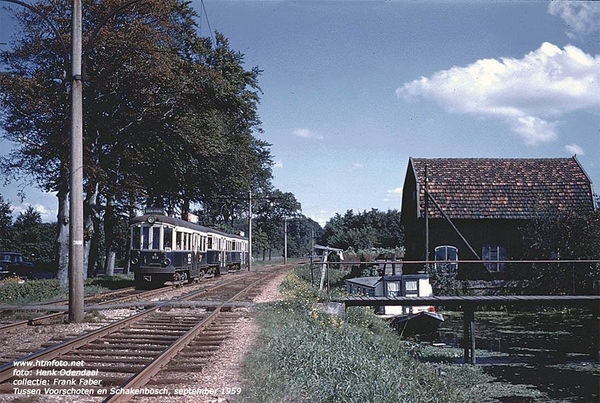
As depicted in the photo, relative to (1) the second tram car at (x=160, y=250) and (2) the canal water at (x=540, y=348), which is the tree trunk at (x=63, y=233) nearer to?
(1) the second tram car at (x=160, y=250)

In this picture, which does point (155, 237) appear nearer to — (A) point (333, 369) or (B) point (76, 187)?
(B) point (76, 187)

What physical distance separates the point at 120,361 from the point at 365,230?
203 ft

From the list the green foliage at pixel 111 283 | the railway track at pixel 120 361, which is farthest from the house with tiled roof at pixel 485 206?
the railway track at pixel 120 361

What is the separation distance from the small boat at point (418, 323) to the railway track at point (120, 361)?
25.9 ft

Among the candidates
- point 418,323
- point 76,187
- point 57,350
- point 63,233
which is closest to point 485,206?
point 418,323

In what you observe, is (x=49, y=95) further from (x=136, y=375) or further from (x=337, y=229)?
(x=337, y=229)

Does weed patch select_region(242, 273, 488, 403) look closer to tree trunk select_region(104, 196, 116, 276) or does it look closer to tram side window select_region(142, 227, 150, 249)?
tram side window select_region(142, 227, 150, 249)

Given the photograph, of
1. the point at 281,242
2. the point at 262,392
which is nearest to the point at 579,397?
the point at 262,392

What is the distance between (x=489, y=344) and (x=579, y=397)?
20.7ft

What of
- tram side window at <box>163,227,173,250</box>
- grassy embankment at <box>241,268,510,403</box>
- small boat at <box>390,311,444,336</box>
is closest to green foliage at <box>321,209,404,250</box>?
tram side window at <box>163,227,173,250</box>

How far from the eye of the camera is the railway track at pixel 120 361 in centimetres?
656

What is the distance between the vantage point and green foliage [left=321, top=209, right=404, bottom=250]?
67062 mm

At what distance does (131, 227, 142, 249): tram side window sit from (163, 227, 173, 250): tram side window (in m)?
0.98

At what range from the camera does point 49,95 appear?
22.9 m
